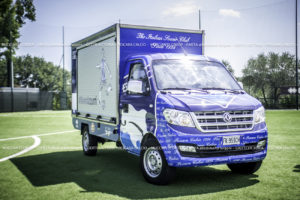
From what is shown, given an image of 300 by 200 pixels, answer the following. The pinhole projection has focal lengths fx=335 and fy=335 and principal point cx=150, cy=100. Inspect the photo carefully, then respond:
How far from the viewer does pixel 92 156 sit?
946 centimetres

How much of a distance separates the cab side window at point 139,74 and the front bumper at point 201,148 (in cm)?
111

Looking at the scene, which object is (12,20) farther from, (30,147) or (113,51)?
(113,51)

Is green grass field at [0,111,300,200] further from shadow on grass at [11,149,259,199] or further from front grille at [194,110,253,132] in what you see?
front grille at [194,110,253,132]

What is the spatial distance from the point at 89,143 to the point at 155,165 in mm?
3732

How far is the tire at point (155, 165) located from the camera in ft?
18.9

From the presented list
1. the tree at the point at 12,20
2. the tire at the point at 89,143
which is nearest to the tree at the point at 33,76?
the tree at the point at 12,20

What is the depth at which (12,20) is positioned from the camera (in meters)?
33.1

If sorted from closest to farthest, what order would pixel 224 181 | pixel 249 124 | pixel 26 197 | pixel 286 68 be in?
pixel 26 197
pixel 249 124
pixel 224 181
pixel 286 68

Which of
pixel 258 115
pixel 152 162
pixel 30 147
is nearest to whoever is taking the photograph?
pixel 258 115

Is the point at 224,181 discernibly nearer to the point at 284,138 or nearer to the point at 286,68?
the point at 284,138

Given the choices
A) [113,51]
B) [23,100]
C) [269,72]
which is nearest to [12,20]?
[23,100]

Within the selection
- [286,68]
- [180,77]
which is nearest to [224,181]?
[180,77]

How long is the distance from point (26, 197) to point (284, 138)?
9397 millimetres

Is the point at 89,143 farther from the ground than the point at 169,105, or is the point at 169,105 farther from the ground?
the point at 169,105
